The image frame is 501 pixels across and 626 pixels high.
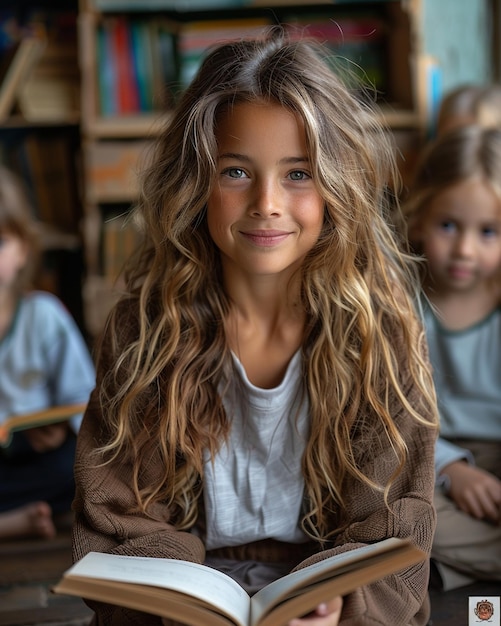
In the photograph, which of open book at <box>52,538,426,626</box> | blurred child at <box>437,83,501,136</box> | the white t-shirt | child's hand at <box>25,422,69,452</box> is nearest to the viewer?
open book at <box>52,538,426,626</box>

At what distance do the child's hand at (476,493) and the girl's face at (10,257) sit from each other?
109cm

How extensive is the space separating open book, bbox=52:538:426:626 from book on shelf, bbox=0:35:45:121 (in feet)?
6.57

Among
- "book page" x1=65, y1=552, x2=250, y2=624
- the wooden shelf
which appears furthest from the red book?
"book page" x1=65, y1=552, x2=250, y2=624

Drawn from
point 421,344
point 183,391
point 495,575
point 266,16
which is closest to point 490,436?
point 495,575

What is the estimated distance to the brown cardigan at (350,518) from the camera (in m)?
1.04

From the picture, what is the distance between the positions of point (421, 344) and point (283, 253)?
25 cm

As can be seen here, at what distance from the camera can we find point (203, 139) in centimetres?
107

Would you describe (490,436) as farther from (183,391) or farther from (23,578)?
(23,578)

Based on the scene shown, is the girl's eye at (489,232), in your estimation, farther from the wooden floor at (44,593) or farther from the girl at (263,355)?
the wooden floor at (44,593)

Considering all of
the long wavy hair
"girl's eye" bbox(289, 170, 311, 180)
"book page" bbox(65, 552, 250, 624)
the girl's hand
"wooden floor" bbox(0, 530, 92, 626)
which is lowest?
"wooden floor" bbox(0, 530, 92, 626)

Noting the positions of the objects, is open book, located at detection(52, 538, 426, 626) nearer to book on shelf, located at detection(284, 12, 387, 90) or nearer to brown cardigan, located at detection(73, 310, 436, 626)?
brown cardigan, located at detection(73, 310, 436, 626)

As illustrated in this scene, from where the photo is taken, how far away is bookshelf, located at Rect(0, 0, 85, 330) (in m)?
2.61

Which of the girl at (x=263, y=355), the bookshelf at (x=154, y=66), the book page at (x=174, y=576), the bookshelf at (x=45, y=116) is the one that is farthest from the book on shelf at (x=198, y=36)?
the book page at (x=174, y=576)

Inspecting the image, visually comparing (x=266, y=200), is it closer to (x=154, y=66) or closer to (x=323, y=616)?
(x=323, y=616)
